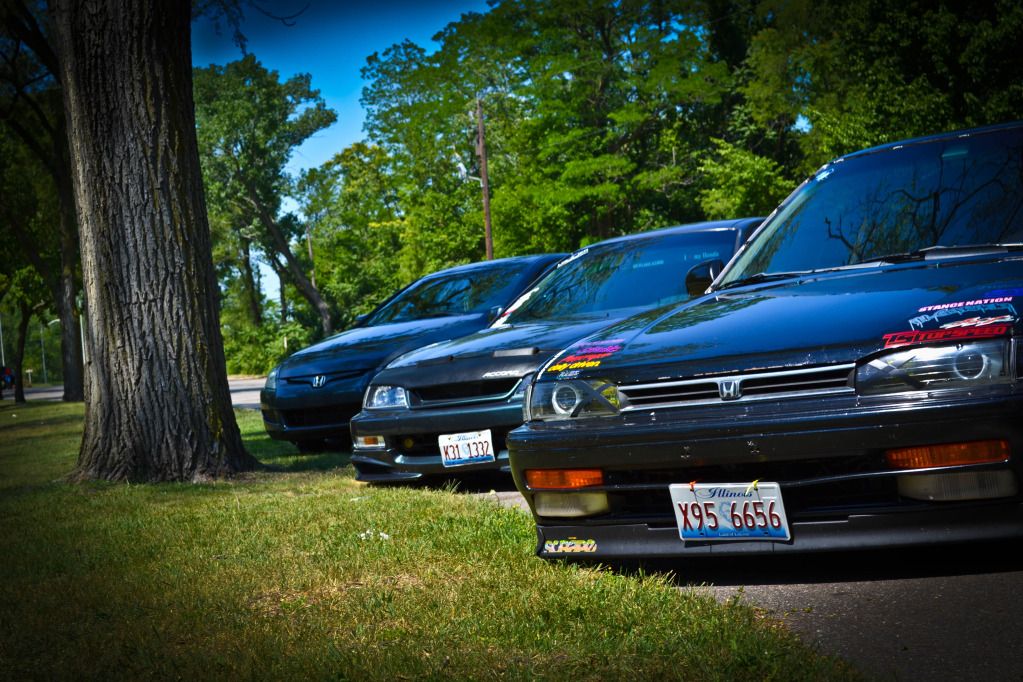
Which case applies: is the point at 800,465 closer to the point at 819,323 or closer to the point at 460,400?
the point at 819,323

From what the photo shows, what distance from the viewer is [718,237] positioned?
23.4ft

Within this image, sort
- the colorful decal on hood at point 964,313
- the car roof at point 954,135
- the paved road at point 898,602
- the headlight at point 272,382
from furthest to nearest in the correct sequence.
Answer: the headlight at point 272,382, the car roof at point 954,135, the colorful decal on hood at point 964,313, the paved road at point 898,602

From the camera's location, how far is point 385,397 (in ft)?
22.4

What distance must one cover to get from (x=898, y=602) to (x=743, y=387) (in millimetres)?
802

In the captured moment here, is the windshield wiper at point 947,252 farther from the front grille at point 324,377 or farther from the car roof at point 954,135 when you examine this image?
the front grille at point 324,377

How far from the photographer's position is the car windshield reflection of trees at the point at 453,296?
9.20 m

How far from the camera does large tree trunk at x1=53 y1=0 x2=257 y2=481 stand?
788cm

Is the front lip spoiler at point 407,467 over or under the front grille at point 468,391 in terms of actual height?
under

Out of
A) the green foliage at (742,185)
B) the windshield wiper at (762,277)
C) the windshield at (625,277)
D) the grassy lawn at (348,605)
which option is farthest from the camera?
the green foliage at (742,185)

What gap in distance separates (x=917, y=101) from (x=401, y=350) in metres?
19.6

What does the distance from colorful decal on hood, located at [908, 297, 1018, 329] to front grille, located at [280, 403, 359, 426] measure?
241 inches

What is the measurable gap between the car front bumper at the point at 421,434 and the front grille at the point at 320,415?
213 centimetres

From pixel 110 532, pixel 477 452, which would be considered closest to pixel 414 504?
pixel 477 452

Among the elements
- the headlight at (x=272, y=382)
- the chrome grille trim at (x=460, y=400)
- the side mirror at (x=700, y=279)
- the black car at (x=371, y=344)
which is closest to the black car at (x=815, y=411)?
the side mirror at (x=700, y=279)
